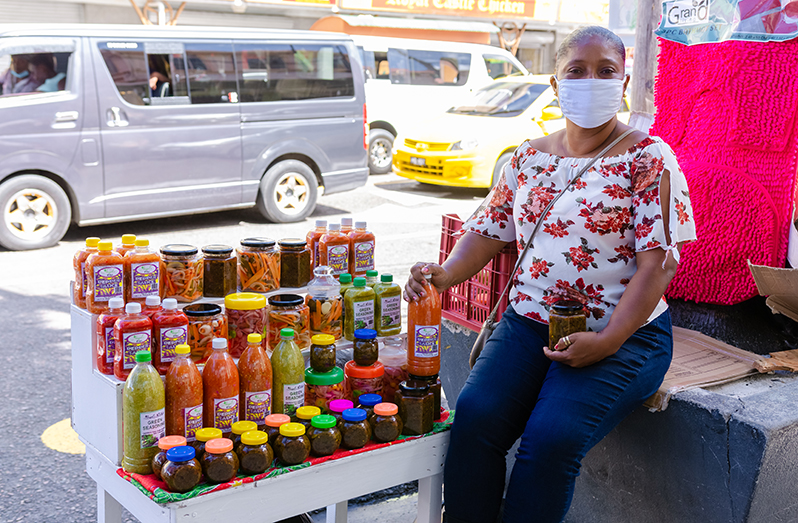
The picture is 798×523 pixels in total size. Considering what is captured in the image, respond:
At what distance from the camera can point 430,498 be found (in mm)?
2480

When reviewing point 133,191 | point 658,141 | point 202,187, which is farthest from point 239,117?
point 658,141

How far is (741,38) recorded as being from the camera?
11.2 feet

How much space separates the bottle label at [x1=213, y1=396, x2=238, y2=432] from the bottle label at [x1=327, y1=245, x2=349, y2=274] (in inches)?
29.9

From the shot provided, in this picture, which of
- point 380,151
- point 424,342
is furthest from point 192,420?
point 380,151

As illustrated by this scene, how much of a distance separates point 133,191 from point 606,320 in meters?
6.18

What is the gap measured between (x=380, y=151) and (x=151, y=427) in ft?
35.0

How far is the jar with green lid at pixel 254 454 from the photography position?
82.5 inches

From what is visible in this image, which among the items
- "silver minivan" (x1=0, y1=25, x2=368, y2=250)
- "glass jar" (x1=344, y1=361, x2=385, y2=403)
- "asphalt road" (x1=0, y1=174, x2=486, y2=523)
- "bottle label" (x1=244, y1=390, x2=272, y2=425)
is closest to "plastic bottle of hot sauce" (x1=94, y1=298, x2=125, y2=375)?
"bottle label" (x1=244, y1=390, x2=272, y2=425)

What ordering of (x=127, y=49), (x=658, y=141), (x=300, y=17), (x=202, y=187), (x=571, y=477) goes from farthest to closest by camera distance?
(x=300, y=17), (x=202, y=187), (x=127, y=49), (x=658, y=141), (x=571, y=477)

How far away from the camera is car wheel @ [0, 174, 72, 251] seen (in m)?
7.08

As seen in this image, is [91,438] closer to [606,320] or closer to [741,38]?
[606,320]

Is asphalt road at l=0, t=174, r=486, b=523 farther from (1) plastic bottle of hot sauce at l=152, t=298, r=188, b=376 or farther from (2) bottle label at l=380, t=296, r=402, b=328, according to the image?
(2) bottle label at l=380, t=296, r=402, b=328

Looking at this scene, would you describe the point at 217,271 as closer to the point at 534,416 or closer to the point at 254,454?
the point at 254,454

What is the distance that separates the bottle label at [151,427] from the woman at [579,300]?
88 cm
